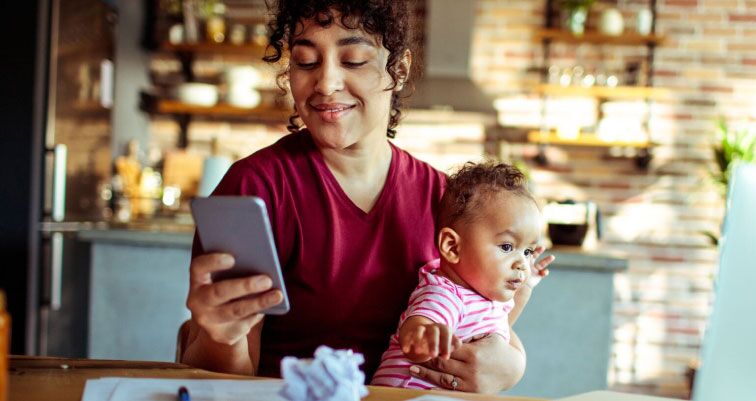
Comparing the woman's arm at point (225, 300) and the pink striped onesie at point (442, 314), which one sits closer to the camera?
the woman's arm at point (225, 300)

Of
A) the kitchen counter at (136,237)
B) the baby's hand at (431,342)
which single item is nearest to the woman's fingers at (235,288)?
the baby's hand at (431,342)

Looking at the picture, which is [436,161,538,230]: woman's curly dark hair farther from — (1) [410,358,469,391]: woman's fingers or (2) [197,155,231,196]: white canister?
(2) [197,155,231,196]: white canister

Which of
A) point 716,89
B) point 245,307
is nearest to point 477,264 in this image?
point 245,307

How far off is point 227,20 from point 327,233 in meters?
3.99

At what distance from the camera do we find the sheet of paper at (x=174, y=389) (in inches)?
39.6

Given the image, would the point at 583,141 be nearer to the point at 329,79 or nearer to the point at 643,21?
the point at 643,21

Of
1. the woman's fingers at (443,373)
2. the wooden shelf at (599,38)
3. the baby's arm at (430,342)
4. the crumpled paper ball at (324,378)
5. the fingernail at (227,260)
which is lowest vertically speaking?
the woman's fingers at (443,373)

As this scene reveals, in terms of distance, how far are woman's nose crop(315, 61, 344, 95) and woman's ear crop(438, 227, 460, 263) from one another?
1.12ft

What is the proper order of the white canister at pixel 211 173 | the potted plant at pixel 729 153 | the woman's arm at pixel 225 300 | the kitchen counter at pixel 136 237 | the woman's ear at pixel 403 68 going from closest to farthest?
the woman's arm at pixel 225 300
the woman's ear at pixel 403 68
the kitchen counter at pixel 136 237
the white canister at pixel 211 173
the potted plant at pixel 729 153

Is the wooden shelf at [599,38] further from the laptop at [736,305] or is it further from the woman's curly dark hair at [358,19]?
the laptop at [736,305]

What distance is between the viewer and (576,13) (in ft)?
15.5

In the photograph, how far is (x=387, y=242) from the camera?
60.1 inches

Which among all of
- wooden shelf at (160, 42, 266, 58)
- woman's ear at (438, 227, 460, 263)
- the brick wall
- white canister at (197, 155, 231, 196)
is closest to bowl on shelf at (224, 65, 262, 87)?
wooden shelf at (160, 42, 266, 58)

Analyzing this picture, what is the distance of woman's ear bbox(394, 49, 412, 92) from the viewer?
158 centimetres
